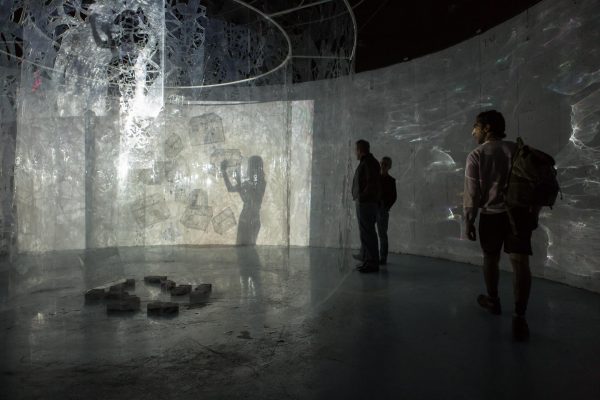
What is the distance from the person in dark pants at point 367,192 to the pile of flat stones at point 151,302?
1615 mm

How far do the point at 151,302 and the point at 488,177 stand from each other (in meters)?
2.26

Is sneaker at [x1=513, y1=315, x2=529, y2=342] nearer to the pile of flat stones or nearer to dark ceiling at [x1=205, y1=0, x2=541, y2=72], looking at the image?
the pile of flat stones

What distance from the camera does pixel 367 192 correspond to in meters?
3.88

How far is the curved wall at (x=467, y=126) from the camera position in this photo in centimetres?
317

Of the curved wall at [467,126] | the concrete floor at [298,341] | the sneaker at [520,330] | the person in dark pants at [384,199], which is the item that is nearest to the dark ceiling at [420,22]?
the curved wall at [467,126]

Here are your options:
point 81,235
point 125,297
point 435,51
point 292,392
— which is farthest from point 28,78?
point 435,51

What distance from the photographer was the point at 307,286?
3.38 meters

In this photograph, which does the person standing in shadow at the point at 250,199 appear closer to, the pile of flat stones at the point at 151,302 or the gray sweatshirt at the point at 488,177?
the pile of flat stones at the point at 151,302

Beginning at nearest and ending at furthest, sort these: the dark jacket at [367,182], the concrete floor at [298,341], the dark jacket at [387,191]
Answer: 1. the concrete floor at [298,341]
2. the dark jacket at [367,182]
3. the dark jacket at [387,191]

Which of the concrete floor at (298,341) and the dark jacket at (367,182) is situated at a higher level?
the dark jacket at (367,182)

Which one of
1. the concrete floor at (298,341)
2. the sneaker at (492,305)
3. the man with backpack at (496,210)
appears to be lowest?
the concrete floor at (298,341)

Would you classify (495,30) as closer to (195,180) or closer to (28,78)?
(195,180)

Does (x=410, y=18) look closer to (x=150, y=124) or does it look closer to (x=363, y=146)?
(x=363, y=146)

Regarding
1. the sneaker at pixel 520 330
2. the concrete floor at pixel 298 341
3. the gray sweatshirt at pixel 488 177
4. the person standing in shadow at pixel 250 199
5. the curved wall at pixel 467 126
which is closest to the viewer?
the concrete floor at pixel 298 341
